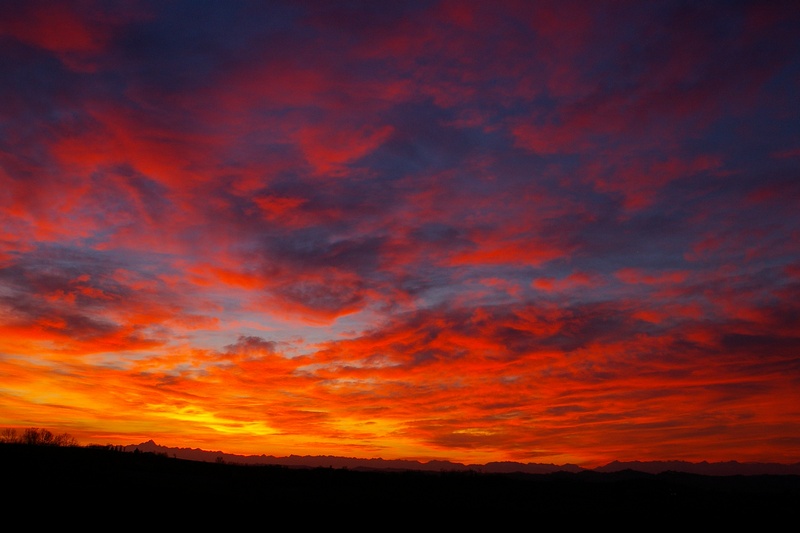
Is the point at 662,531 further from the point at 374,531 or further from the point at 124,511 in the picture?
the point at 124,511

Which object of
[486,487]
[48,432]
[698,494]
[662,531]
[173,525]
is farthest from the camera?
[48,432]

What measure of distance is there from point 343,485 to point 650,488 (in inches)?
1375

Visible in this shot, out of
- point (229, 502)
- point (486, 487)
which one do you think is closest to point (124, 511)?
point (229, 502)

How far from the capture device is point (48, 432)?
245 ft

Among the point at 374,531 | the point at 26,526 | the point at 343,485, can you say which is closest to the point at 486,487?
the point at 343,485

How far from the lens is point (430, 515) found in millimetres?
31625

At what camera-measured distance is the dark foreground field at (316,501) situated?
2702 centimetres

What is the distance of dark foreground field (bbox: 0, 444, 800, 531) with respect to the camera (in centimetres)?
2702

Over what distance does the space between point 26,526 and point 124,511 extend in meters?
4.64

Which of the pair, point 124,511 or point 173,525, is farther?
point 124,511

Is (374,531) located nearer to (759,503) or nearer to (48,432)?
(759,503)

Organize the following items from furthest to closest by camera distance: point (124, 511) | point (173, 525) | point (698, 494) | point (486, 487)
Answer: point (698, 494) → point (486, 487) → point (124, 511) → point (173, 525)

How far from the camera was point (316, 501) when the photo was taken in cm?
3428

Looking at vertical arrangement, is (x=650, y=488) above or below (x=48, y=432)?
below
